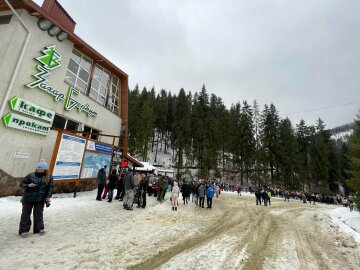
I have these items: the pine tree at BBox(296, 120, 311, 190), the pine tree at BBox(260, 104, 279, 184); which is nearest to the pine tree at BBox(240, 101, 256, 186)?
the pine tree at BBox(260, 104, 279, 184)

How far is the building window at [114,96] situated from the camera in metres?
17.6

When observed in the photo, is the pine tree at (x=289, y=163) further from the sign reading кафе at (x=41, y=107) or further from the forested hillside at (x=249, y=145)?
the sign reading кафе at (x=41, y=107)

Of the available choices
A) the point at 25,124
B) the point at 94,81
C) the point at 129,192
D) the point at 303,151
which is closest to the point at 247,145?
the point at 303,151

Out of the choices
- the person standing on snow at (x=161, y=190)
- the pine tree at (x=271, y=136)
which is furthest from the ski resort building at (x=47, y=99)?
the pine tree at (x=271, y=136)

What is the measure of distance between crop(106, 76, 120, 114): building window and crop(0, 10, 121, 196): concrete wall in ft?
15.7

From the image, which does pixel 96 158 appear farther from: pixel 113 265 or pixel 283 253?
pixel 283 253

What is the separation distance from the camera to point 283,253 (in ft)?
18.0

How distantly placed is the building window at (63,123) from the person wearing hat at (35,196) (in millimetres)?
8456

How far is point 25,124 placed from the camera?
405 inches

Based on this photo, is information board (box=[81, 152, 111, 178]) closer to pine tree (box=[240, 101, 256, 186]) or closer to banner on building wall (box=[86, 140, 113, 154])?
banner on building wall (box=[86, 140, 113, 154])

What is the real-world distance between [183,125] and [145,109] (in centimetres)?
944

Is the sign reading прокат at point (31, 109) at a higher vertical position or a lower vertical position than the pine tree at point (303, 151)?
lower

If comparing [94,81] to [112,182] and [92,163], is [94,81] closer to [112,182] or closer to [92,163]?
[92,163]

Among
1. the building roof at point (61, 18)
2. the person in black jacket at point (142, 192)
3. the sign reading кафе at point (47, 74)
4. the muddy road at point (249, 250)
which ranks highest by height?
the building roof at point (61, 18)
